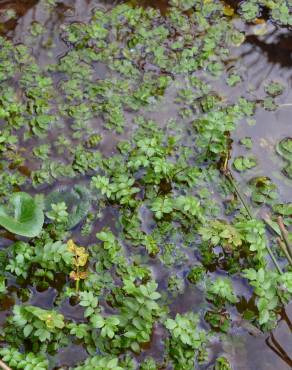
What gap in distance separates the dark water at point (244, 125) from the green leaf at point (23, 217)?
1.47ft

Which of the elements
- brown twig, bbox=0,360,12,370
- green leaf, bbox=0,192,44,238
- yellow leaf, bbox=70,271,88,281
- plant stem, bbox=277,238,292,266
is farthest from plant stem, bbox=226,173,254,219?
brown twig, bbox=0,360,12,370

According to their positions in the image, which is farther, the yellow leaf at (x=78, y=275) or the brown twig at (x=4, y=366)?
the yellow leaf at (x=78, y=275)

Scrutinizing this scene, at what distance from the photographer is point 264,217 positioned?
411 cm

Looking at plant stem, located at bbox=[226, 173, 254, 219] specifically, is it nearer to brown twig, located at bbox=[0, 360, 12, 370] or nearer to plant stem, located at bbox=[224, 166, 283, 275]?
plant stem, located at bbox=[224, 166, 283, 275]

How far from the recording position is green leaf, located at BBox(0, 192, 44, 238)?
3.47 m

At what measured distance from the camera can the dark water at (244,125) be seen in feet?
11.8

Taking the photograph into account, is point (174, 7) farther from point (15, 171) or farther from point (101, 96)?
point (15, 171)

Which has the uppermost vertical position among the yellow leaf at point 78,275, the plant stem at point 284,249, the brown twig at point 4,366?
the plant stem at point 284,249

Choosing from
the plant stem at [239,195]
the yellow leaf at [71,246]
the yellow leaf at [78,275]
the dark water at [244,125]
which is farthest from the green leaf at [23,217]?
the plant stem at [239,195]

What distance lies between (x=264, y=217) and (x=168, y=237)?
72 cm

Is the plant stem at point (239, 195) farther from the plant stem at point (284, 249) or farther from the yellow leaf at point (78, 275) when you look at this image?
the yellow leaf at point (78, 275)

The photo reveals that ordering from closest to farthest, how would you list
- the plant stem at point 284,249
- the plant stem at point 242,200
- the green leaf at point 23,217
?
1. the plant stem at point 284,249
2. the green leaf at point 23,217
3. the plant stem at point 242,200

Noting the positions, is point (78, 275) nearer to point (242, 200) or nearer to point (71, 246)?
point (71, 246)

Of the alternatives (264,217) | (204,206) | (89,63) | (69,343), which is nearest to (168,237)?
(204,206)
